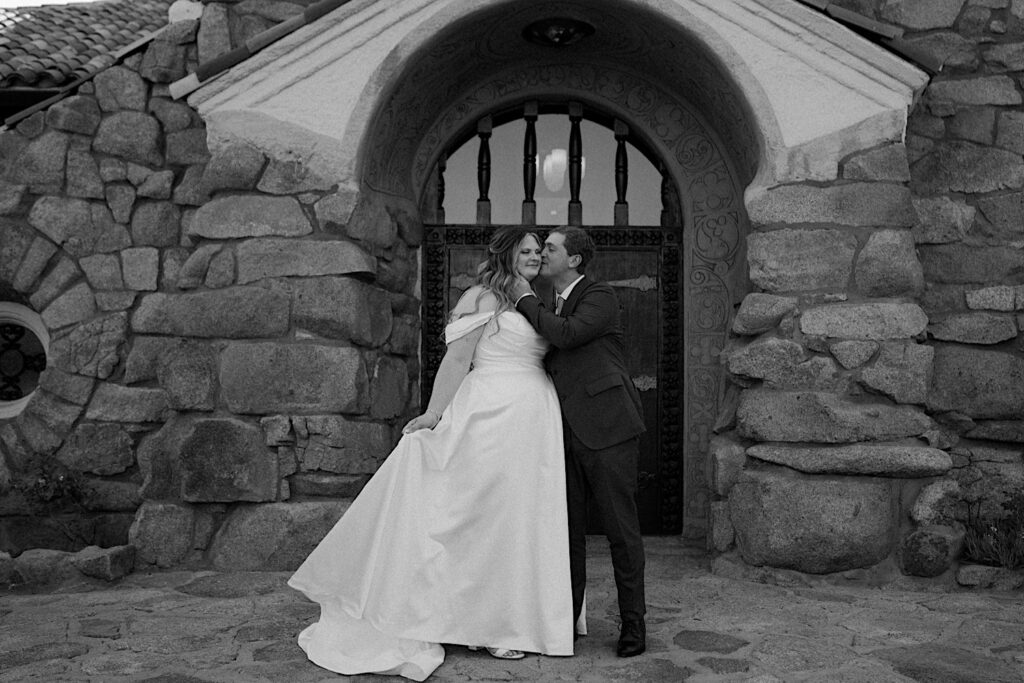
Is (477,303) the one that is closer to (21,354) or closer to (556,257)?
(556,257)

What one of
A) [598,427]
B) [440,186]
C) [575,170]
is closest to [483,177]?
[440,186]

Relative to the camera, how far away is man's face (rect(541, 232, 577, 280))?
11.9ft

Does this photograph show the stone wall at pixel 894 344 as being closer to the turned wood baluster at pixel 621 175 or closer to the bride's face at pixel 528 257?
the turned wood baluster at pixel 621 175

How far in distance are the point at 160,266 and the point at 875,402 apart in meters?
4.02

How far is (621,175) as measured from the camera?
5871 mm

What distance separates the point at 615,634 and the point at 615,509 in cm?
62

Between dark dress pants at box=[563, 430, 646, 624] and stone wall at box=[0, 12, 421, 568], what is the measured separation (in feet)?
5.11

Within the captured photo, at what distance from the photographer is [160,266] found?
524 cm

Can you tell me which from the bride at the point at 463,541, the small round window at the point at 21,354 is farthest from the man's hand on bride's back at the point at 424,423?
the small round window at the point at 21,354

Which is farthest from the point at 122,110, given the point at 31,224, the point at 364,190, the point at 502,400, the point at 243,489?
the point at 502,400

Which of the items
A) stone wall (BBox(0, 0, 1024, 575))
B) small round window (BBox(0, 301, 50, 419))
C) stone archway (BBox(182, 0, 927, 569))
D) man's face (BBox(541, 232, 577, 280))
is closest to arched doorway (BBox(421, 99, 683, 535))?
stone wall (BBox(0, 0, 1024, 575))

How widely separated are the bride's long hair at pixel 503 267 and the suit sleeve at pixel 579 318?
101 mm

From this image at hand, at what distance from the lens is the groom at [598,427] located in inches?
133

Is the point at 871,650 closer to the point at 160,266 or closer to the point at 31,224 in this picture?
the point at 160,266
